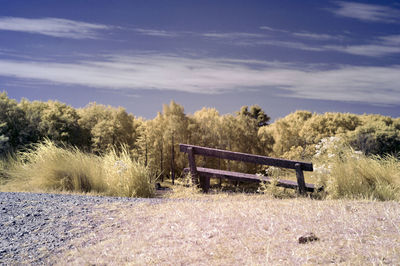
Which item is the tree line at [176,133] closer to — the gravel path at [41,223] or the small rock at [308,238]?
the gravel path at [41,223]

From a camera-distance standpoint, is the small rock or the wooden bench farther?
the wooden bench

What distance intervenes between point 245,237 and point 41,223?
122 inches

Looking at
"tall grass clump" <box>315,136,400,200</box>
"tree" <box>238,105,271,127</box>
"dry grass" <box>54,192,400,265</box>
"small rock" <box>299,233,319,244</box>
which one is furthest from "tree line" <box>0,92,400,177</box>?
"small rock" <box>299,233,319,244</box>

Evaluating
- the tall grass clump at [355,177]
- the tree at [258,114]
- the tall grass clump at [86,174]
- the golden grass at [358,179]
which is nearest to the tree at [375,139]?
the tree at [258,114]

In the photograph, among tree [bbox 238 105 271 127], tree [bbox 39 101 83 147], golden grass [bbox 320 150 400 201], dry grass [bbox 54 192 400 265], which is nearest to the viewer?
dry grass [bbox 54 192 400 265]

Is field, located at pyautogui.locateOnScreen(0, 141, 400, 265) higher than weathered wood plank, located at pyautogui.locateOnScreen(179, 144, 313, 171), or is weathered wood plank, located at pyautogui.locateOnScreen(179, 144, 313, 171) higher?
weathered wood plank, located at pyautogui.locateOnScreen(179, 144, 313, 171)

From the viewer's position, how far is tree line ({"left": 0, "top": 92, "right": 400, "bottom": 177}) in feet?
65.9

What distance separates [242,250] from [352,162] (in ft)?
15.5

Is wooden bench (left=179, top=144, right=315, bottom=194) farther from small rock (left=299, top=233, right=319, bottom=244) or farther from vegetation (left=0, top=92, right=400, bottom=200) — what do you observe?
vegetation (left=0, top=92, right=400, bottom=200)

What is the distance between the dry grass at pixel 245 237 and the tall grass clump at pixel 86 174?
7.60 ft

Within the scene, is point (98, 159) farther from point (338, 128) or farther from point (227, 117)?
point (338, 128)

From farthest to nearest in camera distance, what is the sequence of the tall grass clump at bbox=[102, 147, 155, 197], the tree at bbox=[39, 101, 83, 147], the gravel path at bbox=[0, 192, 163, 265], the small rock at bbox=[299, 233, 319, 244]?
the tree at bbox=[39, 101, 83, 147]
the tall grass clump at bbox=[102, 147, 155, 197]
the gravel path at bbox=[0, 192, 163, 265]
the small rock at bbox=[299, 233, 319, 244]

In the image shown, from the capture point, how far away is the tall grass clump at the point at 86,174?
26.0ft

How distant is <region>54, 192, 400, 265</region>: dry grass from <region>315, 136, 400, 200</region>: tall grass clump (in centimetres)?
150
